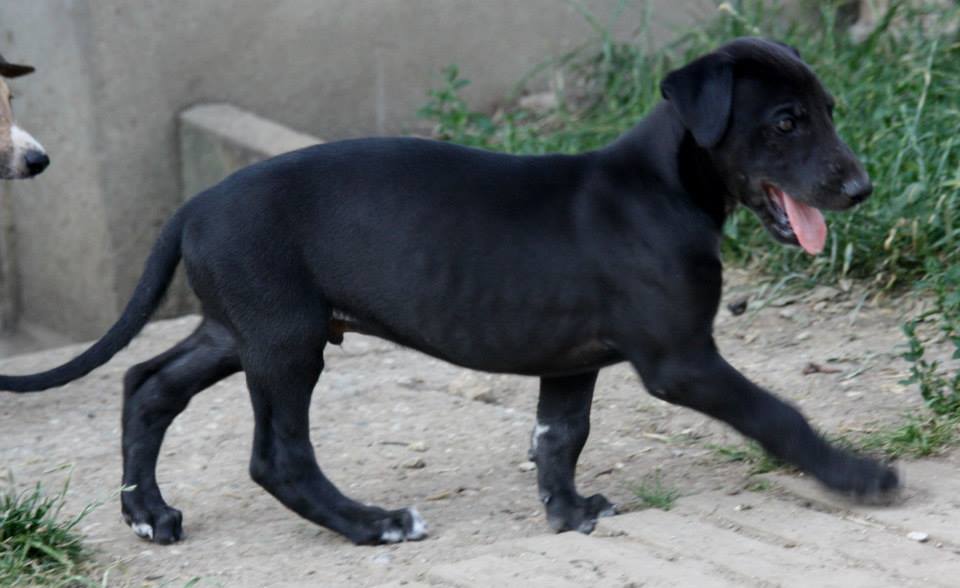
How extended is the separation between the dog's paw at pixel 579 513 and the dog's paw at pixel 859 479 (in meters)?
0.61

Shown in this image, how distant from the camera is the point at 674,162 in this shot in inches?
152

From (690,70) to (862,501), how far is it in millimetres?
1182

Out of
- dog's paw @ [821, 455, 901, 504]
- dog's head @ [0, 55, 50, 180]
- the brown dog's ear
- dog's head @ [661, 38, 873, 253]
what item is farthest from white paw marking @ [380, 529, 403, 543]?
the brown dog's ear

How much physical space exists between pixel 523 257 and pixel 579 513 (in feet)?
2.32

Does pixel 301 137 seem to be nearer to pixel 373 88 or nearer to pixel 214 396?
pixel 373 88

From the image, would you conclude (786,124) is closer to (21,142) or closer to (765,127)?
(765,127)

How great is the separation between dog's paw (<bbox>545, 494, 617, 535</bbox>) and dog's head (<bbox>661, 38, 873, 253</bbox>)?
36.0 inches

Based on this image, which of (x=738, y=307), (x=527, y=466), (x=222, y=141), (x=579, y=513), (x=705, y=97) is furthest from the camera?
(x=222, y=141)

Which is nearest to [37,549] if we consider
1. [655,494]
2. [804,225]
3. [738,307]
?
[655,494]

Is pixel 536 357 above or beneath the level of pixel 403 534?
above

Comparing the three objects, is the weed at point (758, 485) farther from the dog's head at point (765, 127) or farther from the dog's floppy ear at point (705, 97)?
the dog's floppy ear at point (705, 97)

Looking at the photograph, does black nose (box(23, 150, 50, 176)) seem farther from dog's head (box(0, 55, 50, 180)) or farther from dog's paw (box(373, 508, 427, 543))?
dog's paw (box(373, 508, 427, 543))

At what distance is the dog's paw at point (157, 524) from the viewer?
13.3 ft

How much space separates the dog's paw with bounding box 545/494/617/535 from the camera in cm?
393
